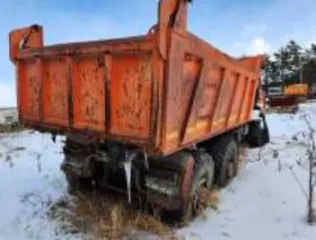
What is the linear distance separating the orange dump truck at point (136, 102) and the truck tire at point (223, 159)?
66 centimetres

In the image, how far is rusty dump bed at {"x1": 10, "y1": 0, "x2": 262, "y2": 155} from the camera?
352 cm

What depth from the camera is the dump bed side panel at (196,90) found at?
3607 mm

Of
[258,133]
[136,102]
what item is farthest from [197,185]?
[258,133]

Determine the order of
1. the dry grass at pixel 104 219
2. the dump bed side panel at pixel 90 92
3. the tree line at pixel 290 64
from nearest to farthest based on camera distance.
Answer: the dump bed side panel at pixel 90 92 < the dry grass at pixel 104 219 < the tree line at pixel 290 64

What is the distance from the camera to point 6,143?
9.63m

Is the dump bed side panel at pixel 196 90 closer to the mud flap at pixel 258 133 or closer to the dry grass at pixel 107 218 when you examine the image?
the dry grass at pixel 107 218

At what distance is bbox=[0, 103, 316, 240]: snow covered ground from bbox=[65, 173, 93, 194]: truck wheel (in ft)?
0.69

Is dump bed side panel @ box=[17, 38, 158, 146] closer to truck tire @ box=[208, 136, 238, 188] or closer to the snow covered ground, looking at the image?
the snow covered ground

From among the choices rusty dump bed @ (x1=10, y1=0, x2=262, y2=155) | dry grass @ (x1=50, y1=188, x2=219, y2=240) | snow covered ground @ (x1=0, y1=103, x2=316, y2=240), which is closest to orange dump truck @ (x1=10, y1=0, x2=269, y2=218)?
rusty dump bed @ (x1=10, y1=0, x2=262, y2=155)

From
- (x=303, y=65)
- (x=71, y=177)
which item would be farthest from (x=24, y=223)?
(x=303, y=65)

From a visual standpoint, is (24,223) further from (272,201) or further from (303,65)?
(303,65)

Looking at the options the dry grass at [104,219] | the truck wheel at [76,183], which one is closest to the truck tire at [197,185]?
the dry grass at [104,219]

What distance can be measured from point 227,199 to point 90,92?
2.54m

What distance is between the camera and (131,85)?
3732 millimetres
